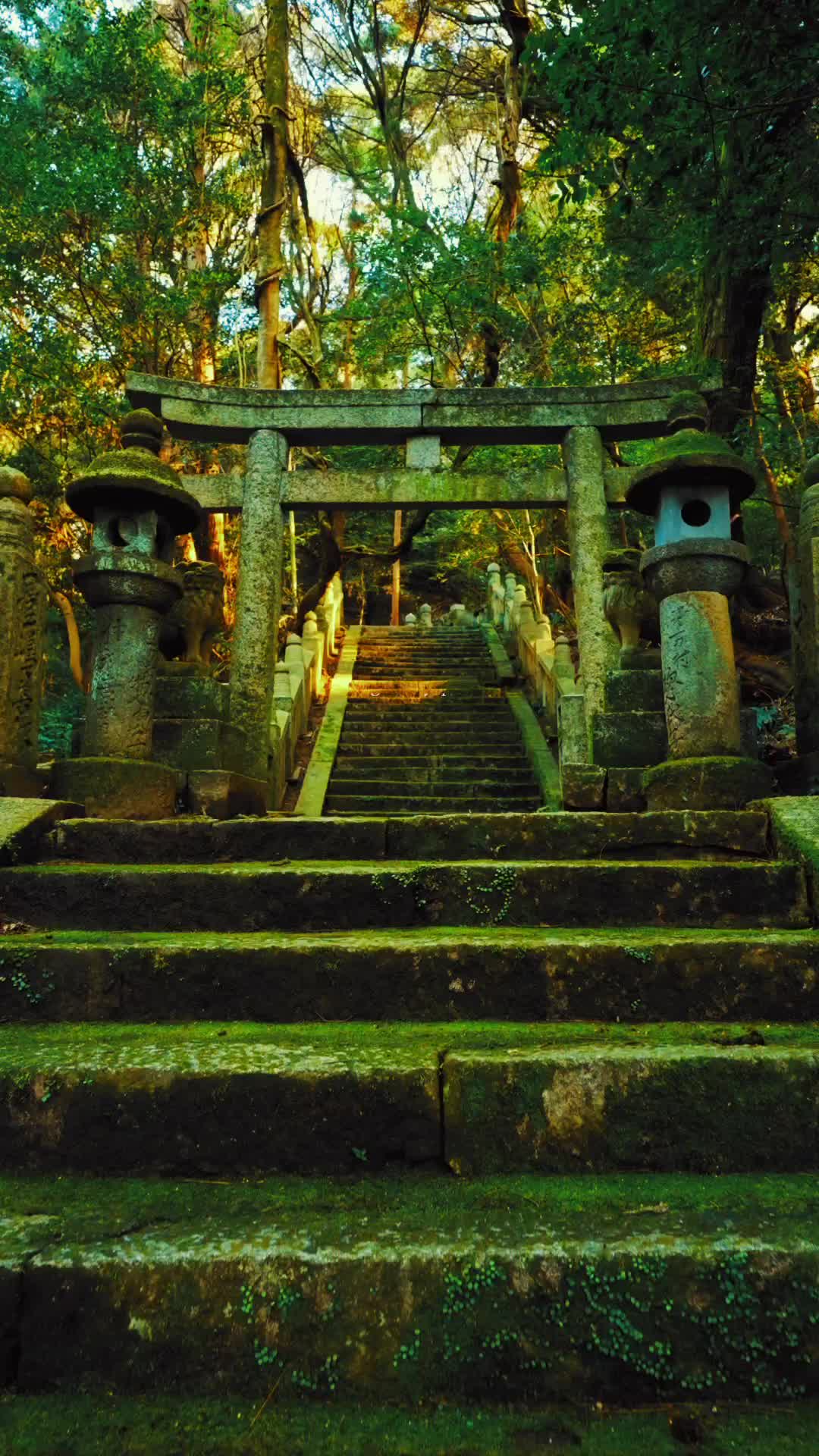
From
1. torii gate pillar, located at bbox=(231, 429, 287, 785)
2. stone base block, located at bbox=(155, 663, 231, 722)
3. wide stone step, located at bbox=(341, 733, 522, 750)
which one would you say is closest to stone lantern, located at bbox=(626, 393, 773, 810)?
stone base block, located at bbox=(155, 663, 231, 722)

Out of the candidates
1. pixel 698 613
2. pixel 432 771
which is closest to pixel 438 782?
pixel 432 771

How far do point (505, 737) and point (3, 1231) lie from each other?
8103 millimetres

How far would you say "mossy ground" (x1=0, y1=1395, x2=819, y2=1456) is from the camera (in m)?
1.24

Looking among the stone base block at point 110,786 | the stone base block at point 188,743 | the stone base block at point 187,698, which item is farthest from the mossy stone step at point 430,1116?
the stone base block at point 187,698

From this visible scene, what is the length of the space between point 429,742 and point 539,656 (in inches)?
70.5

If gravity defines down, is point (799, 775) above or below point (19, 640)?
below

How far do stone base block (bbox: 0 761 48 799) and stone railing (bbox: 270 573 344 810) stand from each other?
2.89 meters

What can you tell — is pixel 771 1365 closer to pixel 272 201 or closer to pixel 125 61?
pixel 272 201

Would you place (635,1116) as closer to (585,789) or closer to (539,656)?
(585,789)

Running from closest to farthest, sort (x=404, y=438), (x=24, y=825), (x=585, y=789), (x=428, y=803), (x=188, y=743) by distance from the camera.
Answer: (x=24, y=825) < (x=585, y=789) < (x=188, y=743) < (x=428, y=803) < (x=404, y=438)

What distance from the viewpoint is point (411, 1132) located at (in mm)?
1822

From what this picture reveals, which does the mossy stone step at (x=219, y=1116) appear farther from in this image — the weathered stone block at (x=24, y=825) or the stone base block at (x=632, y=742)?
the stone base block at (x=632, y=742)

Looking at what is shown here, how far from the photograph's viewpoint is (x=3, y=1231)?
1555 millimetres

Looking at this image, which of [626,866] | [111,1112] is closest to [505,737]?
[626,866]
